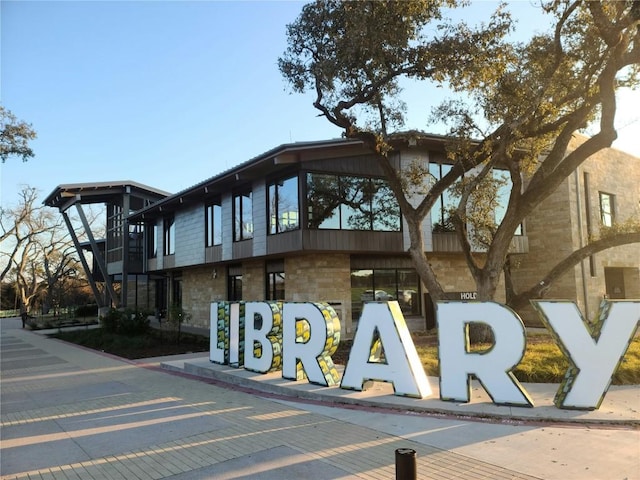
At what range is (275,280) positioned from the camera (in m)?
19.1

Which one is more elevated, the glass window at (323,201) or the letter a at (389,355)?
the glass window at (323,201)

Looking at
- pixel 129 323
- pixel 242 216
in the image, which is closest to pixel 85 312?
pixel 129 323

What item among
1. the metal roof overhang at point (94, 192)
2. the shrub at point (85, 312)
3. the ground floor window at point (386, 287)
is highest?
the metal roof overhang at point (94, 192)

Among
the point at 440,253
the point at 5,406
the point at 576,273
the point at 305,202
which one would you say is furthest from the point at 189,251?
the point at 576,273

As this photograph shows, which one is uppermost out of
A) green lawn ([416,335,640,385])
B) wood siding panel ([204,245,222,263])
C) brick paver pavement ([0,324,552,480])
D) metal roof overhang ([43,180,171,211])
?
metal roof overhang ([43,180,171,211])

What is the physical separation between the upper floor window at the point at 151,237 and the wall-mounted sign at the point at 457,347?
20923 mm

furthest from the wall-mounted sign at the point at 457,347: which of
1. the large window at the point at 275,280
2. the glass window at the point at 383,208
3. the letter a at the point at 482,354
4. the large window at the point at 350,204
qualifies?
A: the large window at the point at 275,280

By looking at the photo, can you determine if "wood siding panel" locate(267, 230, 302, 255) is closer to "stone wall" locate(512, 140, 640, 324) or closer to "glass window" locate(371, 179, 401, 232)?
"glass window" locate(371, 179, 401, 232)

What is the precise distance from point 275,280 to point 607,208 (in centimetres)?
1740

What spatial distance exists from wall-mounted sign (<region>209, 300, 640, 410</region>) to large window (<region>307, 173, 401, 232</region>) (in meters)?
6.70

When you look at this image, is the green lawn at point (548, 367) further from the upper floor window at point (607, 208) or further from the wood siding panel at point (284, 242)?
the upper floor window at point (607, 208)

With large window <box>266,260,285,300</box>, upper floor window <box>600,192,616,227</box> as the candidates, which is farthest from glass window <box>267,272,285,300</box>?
upper floor window <box>600,192,616,227</box>

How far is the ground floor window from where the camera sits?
59.2 feet

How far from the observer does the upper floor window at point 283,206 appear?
54.7ft
